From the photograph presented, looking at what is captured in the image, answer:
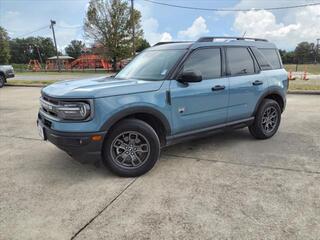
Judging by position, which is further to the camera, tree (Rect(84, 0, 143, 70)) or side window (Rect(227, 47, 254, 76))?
tree (Rect(84, 0, 143, 70))

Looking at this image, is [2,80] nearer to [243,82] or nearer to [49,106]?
[49,106]

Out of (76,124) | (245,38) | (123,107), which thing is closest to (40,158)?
(76,124)

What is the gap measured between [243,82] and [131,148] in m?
2.20

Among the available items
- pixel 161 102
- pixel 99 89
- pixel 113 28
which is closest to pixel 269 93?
pixel 161 102

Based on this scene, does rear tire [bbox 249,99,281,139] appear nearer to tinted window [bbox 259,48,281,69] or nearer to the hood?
tinted window [bbox 259,48,281,69]

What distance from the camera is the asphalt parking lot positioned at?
2.72m

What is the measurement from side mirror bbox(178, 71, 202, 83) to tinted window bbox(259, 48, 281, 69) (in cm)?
196

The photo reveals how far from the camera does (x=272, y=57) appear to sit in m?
5.56

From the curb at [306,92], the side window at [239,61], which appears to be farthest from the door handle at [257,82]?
the curb at [306,92]

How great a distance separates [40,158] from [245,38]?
394 cm

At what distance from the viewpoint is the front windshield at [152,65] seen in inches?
166

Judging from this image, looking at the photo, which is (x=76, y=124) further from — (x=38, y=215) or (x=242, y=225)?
(x=242, y=225)

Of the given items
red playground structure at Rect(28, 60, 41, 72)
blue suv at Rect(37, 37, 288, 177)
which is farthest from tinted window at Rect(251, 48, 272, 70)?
red playground structure at Rect(28, 60, 41, 72)

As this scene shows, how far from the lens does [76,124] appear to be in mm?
3467
